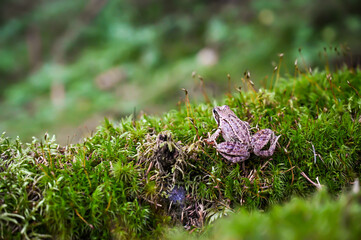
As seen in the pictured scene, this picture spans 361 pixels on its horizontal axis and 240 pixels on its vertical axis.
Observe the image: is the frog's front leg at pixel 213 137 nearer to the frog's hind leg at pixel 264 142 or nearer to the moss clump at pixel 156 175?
the moss clump at pixel 156 175

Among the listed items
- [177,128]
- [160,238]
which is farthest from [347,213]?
[177,128]

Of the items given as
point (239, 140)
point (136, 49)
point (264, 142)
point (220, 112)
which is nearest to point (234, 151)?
point (239, 140)

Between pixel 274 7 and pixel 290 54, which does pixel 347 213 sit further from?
pixel 274 7

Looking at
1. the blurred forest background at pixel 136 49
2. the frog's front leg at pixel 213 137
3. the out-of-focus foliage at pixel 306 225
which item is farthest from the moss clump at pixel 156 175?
the blurred forest background at pixel 136 49

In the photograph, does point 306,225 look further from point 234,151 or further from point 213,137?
point 213,137

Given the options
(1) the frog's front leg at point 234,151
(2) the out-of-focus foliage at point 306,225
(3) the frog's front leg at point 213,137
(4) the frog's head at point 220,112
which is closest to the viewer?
(2) the out-of-focus foliage at point 306,225

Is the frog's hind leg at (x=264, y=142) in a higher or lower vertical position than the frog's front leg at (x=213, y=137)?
lower

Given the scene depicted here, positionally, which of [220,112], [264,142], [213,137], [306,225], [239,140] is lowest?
[306,225]
